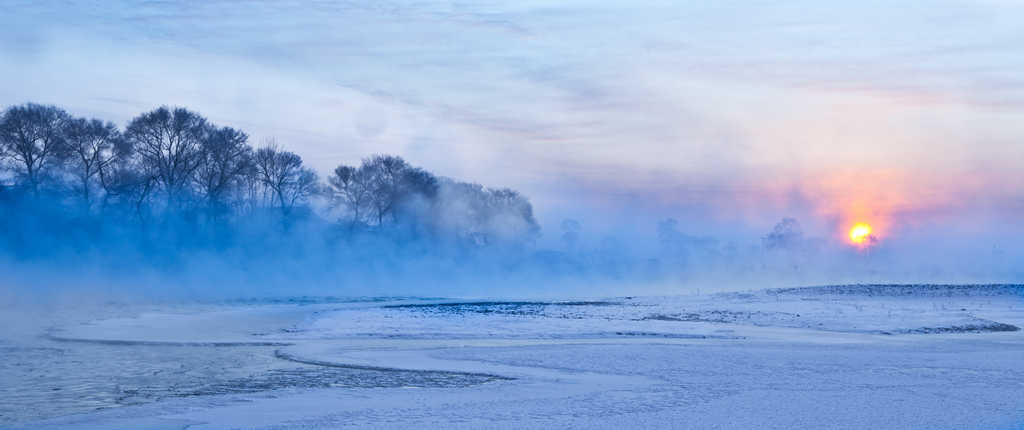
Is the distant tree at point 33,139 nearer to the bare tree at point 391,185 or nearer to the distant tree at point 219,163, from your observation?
the distant tree at point 219,163

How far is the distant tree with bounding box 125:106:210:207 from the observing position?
66188 millimetres

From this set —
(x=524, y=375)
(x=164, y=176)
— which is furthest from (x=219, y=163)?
(x=524, y=375)

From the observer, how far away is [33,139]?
61.7 metres

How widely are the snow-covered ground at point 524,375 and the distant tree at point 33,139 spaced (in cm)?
3439

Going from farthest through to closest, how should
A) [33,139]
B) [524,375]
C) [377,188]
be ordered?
[377,188] → [33,139] → [524,375]

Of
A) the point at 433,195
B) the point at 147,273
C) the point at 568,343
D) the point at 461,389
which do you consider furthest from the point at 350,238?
the point at 461,389

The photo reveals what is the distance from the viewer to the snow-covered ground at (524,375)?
12.7 meters

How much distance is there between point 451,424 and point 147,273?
69.7 m

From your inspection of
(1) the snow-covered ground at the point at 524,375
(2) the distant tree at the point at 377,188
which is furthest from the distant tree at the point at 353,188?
(1) the snow-covered ground at the point at 524,375

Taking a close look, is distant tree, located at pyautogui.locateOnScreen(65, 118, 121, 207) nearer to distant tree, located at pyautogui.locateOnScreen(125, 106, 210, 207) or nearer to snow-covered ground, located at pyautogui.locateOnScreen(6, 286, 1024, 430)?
distant tree, located at pyautogui.locateOnScreen(125, 106, 210, 207)

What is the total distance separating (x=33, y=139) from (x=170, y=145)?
8743 millimetres

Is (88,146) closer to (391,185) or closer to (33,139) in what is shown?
(33,139)

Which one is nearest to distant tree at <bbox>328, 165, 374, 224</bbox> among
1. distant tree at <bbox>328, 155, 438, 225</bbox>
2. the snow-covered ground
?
distant tree at <bbox>328, 155, 438, 225</bbox>

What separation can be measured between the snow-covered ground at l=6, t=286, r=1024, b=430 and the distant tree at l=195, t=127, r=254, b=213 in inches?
1513
